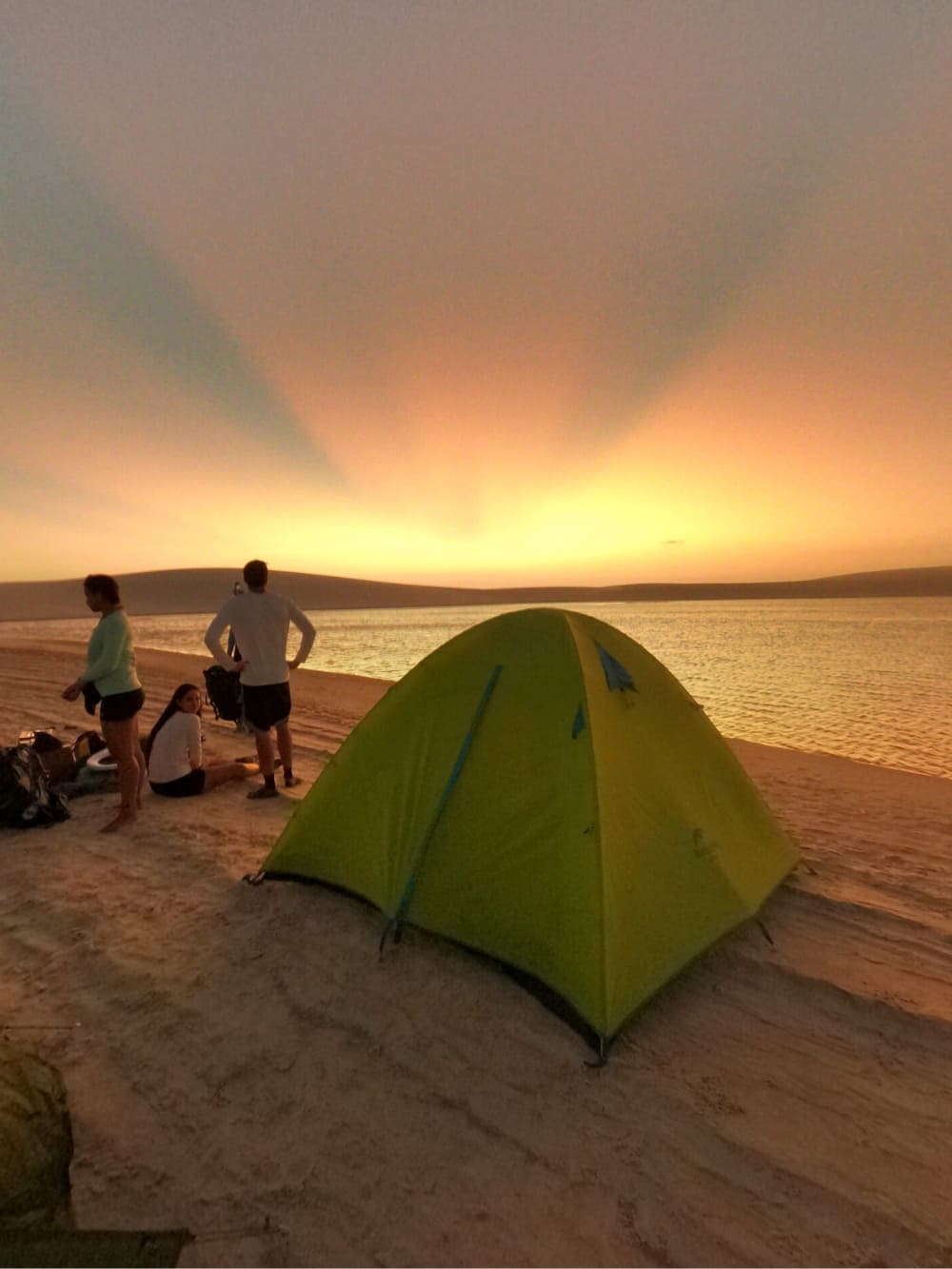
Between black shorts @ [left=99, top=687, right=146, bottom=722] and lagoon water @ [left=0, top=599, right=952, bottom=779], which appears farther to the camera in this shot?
lagoon water @ [left=0, top=599, right=952, bottom=779]

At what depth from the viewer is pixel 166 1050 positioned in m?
3.21

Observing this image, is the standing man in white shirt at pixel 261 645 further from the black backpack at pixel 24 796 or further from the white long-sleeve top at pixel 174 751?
the black backpack at pixel 24 796

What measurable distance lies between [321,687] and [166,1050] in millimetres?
15133

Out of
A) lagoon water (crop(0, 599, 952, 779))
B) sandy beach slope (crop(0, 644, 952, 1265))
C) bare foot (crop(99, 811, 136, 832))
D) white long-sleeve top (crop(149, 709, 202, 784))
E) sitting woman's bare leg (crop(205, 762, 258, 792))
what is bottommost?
lagoon water (crop(0, 599, 952, 779))

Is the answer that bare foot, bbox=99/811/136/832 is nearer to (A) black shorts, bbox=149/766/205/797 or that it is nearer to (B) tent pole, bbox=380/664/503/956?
Answer: (A) black shorts, bbox=149/766/205/797

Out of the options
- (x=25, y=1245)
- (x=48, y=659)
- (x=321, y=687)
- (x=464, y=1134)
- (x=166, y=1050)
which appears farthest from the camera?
(x=48, y=659)

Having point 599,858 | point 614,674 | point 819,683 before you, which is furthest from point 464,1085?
point 819,683

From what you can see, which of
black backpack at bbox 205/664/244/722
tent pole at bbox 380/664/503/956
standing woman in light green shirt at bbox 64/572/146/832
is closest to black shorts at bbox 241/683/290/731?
standing woman in light green shirt at bbox 64/572/146/832

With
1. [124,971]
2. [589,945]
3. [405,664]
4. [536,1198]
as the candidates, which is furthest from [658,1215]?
[405,664]

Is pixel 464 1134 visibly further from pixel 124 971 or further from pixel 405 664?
pixel 405 664

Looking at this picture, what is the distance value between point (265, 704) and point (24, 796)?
7.92ft

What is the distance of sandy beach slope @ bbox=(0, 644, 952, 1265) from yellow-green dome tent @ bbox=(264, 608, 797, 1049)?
320mm

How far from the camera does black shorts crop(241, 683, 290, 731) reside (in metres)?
6.70

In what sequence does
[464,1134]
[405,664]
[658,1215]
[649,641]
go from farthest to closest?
[649,641] < [405,664] < [464,1134] < [658,1215]
